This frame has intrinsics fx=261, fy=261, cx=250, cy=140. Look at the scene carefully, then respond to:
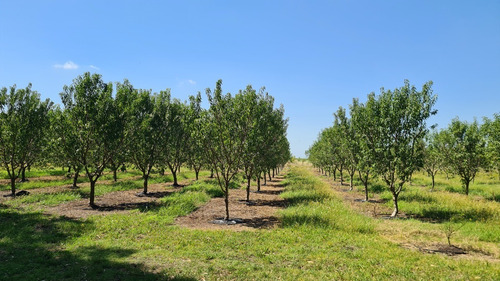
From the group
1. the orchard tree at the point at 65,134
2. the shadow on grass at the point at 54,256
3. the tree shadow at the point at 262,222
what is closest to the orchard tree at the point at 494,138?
the tree shadow at the point at 262,222

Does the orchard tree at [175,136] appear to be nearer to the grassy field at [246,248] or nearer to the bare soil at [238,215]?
the bare soil at [238,215]

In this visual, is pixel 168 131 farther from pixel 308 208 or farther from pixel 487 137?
pixel 487 137

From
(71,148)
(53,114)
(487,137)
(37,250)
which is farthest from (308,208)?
(487,137)

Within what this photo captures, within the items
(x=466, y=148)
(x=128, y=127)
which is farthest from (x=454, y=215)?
(x=128, y=127)

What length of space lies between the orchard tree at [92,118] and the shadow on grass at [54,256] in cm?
688

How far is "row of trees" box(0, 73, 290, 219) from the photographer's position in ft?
61.5

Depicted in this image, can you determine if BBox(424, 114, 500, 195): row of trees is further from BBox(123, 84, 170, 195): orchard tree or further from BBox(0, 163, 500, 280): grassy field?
BBox(123, 84, 170, 195): orchard tree

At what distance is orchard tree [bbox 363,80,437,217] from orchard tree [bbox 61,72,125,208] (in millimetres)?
21744

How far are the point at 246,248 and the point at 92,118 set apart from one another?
1698 centimetres

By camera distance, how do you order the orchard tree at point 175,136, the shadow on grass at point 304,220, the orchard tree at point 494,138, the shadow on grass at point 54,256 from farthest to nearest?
1. the orchard tree at point 175,136
2. the orchard tree at point 494,138
3. the shadow on grass at point 304,220
4. the shadow on grass at point 54,256

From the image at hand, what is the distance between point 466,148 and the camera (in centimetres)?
3045

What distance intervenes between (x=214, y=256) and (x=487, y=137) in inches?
1350

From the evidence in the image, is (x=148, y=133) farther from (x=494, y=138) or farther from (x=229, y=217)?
(x=494, y=138)

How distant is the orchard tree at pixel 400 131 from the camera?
19.8 m
